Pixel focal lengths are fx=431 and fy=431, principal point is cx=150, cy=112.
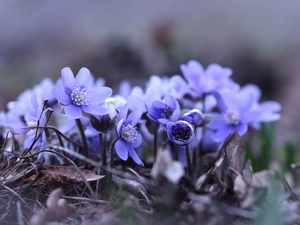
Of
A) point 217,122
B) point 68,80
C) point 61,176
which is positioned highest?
point 68,80

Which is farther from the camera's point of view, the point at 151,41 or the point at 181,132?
the point at 151,41

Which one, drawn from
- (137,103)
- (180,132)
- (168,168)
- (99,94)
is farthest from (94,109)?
(168,168)

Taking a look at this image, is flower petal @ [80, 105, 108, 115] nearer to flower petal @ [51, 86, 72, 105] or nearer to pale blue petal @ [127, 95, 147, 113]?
flower petal @ [51, 86, 72, 105]

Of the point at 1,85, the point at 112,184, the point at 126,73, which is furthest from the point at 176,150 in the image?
the point at 1,85

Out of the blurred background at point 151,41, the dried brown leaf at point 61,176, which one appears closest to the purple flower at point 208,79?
the dried brown leaf at point 61,176

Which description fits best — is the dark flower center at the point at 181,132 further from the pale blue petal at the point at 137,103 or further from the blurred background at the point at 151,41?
the blurred background at the point at 151,41

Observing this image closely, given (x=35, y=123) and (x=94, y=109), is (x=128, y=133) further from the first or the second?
(x=35, y=123)

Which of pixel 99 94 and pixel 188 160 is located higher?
pixel 99 94
